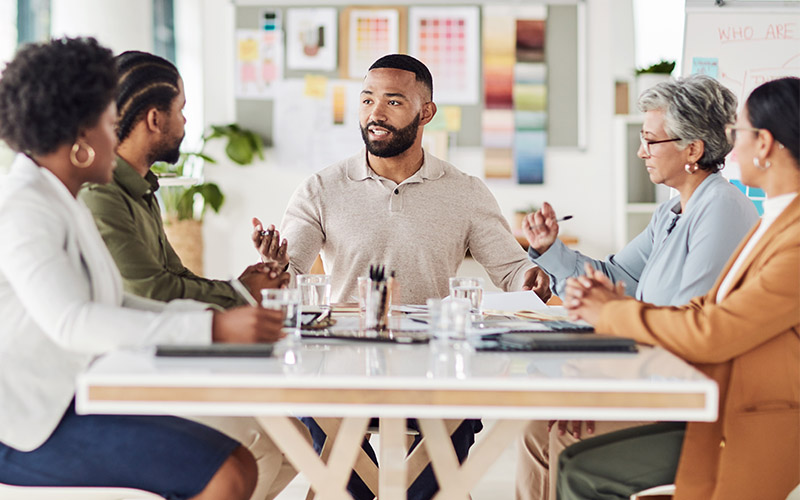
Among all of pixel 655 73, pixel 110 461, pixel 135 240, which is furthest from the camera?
A: pixel 655 73

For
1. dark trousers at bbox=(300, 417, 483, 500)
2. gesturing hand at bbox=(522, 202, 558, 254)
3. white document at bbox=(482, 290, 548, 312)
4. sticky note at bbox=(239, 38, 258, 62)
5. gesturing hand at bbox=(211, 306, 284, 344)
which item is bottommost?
dark trousers at bbox=(300, 417, 483, 500)

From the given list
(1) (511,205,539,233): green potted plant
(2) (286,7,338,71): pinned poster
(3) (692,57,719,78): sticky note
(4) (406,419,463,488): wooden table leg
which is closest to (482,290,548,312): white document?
(4) (406,419,463,488): wooden table leg

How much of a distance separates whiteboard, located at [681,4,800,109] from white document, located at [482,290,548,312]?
5.72 ft

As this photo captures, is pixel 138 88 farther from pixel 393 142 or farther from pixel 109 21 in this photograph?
pixel 109 21

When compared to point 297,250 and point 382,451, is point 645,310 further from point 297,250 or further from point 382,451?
point 297,250

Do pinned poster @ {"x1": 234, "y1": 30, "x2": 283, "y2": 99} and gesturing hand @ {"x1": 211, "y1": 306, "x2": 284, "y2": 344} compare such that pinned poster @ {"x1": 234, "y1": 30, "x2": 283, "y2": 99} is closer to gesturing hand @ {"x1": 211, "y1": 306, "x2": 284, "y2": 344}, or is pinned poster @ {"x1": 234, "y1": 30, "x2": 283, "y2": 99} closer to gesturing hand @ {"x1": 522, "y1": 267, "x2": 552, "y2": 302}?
gesturing hand @ {"x1": 522, "y1": 267, "x2": 552, "y2": 302}

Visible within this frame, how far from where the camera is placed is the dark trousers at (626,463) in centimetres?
161

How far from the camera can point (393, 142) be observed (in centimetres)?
274

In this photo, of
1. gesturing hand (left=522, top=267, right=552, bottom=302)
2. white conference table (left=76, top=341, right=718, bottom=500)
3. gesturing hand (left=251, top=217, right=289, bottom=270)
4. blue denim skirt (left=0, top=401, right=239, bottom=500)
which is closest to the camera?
white conference table (left=76, top=341, right=718, bottom=500)

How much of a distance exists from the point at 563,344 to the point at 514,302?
2.80ft

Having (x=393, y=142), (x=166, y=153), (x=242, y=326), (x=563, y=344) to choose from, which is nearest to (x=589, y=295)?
(x=563, y=344)

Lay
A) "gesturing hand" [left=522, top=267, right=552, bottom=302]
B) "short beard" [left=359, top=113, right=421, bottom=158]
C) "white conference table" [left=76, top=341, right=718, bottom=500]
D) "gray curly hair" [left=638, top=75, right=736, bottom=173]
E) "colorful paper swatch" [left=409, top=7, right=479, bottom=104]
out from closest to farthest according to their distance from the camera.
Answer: "white conference table" [left=76, top=341, right=718, bottom=500]
"gray curly hair" [left=638, top=75, right=736, bottom=173]
"gesturing hand" [left=522, top=267, right=552, bottom=302]
"short beard" [left=359, top=113, right=421, bottom=158]
"colorful paper swatch" [left=409, top=7, right=479, bottom=104]

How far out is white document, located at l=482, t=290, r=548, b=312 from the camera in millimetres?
2219

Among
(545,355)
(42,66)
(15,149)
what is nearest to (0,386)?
(15,149)
